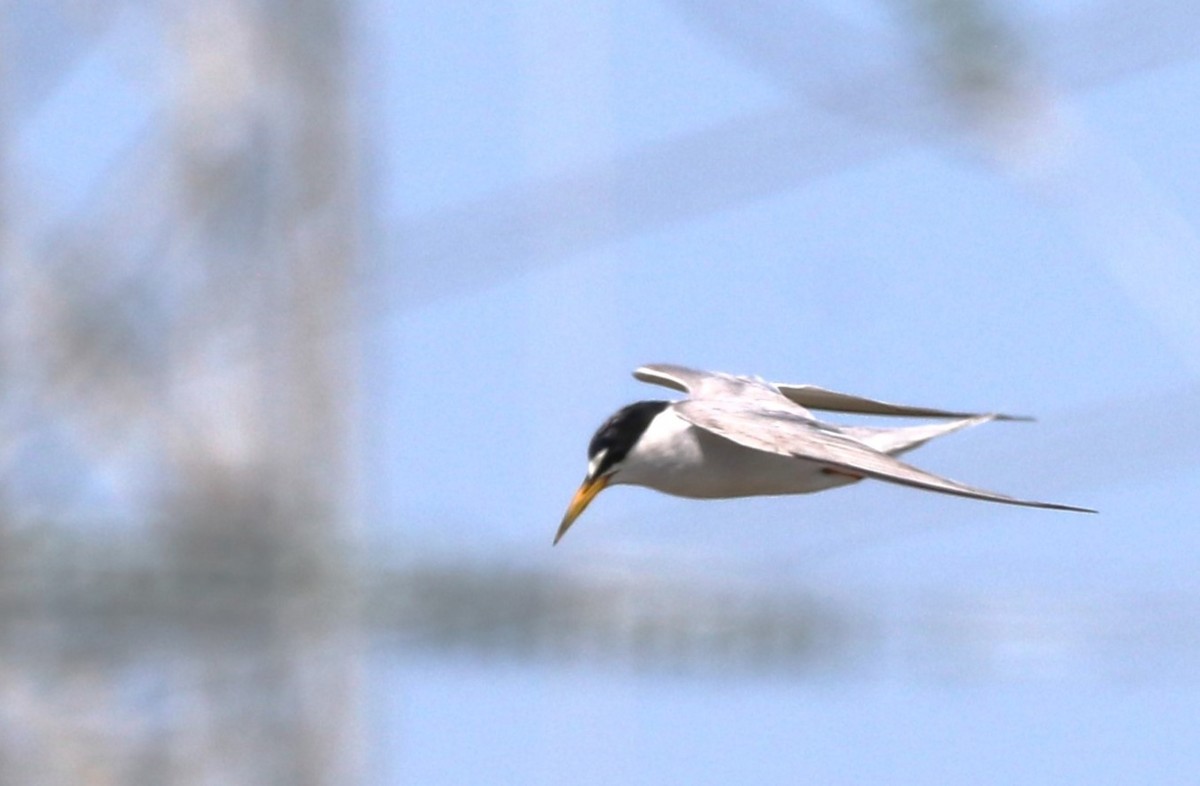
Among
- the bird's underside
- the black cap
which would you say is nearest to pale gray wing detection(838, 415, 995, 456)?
the bird's underside

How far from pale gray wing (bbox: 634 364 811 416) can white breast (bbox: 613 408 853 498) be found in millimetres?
231

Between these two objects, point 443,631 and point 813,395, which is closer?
point 813,395

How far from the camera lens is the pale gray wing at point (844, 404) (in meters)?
7.19

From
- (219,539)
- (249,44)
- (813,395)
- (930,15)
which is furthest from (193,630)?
(813,395)

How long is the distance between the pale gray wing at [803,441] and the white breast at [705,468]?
0.25ft

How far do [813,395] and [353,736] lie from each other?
35.1 ft

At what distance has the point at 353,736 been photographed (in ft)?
58.5

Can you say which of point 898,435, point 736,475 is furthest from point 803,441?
point 898,435

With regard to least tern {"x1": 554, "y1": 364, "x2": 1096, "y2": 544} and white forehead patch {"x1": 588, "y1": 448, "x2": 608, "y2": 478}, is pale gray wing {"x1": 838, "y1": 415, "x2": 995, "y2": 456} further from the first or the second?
white forehead patch {"x1": 588, "y1": 448, "x2": 608, "y2": 478}

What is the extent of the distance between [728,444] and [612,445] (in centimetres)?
27

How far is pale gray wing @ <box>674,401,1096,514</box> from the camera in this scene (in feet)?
19.1

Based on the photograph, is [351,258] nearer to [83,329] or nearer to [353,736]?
[83,329]

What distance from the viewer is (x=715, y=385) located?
296 inches

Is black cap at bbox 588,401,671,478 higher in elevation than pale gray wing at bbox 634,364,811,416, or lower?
lower
